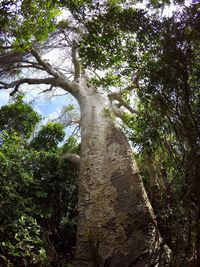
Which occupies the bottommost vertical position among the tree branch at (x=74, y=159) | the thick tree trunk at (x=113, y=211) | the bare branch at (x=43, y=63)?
the thick tree trunk at (x=113, y=211)

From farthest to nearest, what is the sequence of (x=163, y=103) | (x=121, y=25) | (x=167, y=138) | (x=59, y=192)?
1. (x=59, y=192)
2. (x=121, y=25)
3. (x=167, y=138)
4. (x=163, y=103)

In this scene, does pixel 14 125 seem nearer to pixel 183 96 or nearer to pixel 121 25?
pixel 121 25

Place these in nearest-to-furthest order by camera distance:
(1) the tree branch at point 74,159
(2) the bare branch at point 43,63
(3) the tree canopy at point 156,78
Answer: (3) the tree canopy at point 156,78 → (1) the tree branch at point 74,159 → (2) the bare branch at point 43,63

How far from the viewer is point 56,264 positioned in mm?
5199

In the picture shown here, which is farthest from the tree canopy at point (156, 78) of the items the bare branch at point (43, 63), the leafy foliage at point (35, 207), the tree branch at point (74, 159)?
the bare branch at point (43, 63)

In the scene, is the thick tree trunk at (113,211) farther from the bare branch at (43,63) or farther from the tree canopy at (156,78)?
the bare branch at (43,63)

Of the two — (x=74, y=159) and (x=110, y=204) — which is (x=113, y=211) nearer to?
(x=110, y=204)

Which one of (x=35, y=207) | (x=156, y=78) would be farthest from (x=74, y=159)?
(x=156, y=78)

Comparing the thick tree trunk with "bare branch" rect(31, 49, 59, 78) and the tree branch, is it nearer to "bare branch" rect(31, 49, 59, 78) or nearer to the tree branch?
the tree branch

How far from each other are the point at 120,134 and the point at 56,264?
260cm

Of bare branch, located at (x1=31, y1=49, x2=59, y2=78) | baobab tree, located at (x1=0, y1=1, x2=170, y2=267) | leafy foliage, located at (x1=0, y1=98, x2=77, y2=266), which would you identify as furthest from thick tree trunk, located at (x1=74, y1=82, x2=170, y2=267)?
bare branch, located at (x1=31, y1=49, x2=59, y2=78)

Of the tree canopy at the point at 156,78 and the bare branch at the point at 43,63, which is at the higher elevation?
the bare branch at the point at 43,63

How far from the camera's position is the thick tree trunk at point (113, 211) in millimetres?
3871

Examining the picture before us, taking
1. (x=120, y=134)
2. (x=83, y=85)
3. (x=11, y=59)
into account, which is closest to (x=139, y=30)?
(x=120, y=134)
